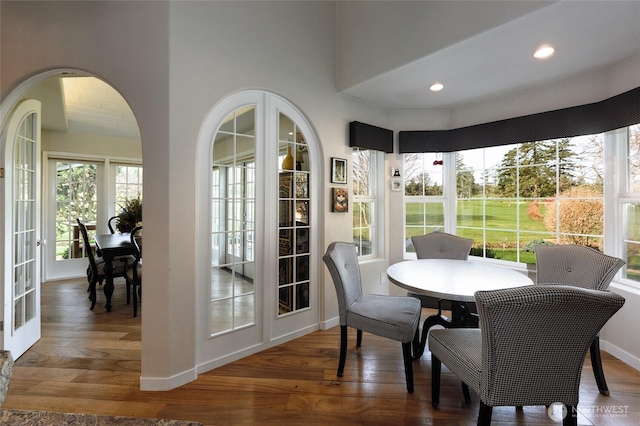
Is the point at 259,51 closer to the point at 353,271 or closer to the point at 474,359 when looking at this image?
the point at 353,271

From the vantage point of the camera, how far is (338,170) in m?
3.20

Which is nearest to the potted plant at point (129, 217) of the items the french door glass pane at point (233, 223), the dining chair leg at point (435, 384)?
the french door glass pane at point (233, 223)

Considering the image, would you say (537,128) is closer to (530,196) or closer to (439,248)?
(530,196)

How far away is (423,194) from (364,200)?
0.82 meters

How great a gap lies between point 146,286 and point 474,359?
2.09m

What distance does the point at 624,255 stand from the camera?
2.57 m

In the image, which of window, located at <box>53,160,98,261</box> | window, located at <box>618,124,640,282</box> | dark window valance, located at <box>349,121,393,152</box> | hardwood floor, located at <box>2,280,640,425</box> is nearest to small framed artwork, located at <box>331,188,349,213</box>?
dark window valance, located at <box>349,121,393,152</box>

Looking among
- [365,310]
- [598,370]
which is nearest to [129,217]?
[365,310]

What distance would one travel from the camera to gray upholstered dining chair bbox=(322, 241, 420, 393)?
2016 millimetres

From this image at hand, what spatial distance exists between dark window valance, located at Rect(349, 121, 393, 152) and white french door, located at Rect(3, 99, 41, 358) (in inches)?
117

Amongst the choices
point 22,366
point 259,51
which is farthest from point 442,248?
point 22,366

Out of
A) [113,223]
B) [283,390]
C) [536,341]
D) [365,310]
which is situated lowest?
[283,390]

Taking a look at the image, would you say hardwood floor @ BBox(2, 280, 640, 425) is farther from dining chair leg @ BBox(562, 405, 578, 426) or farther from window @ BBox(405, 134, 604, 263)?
window @ BBox(405, 134, 604, 263)

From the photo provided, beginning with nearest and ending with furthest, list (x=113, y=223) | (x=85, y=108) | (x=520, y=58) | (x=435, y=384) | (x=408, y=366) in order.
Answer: (x=435, y=384)
(x=408, y=366)
(x=520, y=58)
(x=85, y=108)
(x=113, y=223)
